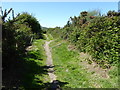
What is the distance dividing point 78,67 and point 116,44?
10.7 ft

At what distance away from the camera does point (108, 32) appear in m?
10.0

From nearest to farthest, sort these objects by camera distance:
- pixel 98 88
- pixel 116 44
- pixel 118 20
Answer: pixel 98 88, pixel 116 44, pixel 118 20

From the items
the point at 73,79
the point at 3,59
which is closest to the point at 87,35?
the point at 73,79

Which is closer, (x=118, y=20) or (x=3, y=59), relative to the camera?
(x=3, y=59)

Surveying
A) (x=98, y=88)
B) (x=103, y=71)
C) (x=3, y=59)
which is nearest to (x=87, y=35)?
(x=103, y=71)

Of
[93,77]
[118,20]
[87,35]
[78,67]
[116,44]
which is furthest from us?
[87,35]

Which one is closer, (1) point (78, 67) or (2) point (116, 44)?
(2) point (116, 44)

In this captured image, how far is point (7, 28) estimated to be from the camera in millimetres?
8375

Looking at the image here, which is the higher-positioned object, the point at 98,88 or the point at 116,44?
the point at 116,44

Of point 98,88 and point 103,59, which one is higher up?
point 103,59

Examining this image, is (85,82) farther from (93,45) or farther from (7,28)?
(7,28)

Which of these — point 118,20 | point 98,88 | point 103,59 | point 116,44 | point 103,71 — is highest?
point 118,20

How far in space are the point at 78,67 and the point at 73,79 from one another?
231 cm

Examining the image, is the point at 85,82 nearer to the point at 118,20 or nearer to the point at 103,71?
the point at 103,71
